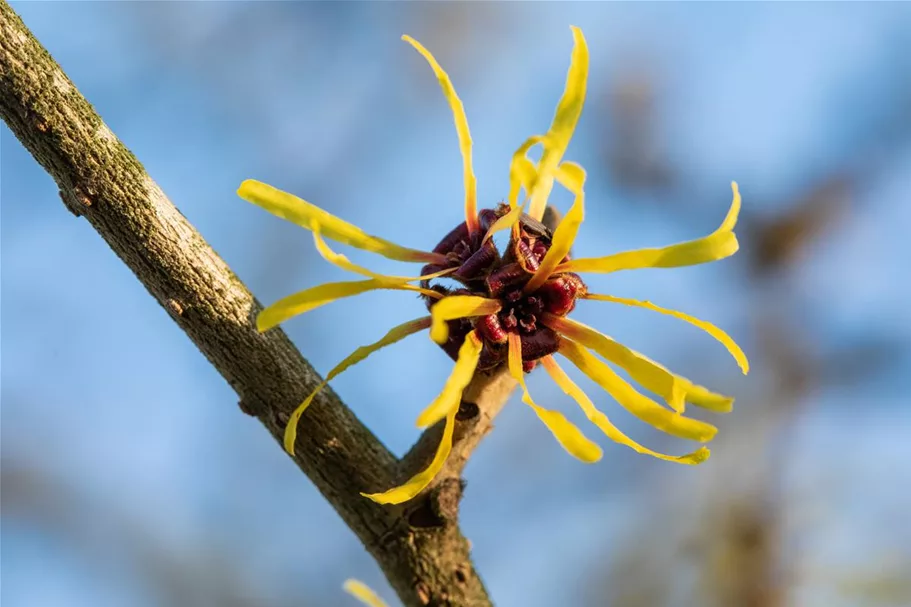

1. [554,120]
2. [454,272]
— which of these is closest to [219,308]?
[454,272]

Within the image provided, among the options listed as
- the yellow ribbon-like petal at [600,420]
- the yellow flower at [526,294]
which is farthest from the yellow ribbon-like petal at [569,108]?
the yellow ribbon-like petal at [600,420]

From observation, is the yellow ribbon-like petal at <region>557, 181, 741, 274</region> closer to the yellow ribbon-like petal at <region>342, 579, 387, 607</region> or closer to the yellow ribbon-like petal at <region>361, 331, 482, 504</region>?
the yellow ribbon-like petal at <region>361, 331, 482, 504</region>

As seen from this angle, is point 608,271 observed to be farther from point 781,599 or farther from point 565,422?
point 781,599

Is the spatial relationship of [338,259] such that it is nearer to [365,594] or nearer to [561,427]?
[561,427]

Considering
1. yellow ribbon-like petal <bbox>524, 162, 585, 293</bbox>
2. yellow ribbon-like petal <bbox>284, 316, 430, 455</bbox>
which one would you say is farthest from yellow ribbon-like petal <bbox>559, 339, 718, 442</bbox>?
yellow ribbon-like petal <bbox>284, 316, 430, 455</bbox>

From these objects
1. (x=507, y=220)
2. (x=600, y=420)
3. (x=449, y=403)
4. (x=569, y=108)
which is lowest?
(x=449, y=403)

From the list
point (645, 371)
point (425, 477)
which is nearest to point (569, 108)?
point (645, 371)

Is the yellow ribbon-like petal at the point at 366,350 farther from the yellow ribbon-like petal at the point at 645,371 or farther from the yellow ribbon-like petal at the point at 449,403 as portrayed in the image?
the yellow ribbon-like petal at the point at 645,371
